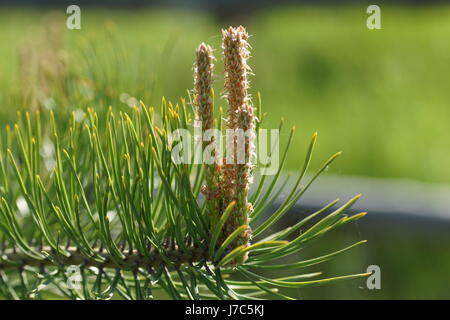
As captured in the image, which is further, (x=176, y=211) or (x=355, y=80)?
(x=355, y=80)

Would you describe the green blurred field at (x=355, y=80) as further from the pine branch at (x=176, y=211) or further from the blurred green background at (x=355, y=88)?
the pine branch at (x=176, y=211)

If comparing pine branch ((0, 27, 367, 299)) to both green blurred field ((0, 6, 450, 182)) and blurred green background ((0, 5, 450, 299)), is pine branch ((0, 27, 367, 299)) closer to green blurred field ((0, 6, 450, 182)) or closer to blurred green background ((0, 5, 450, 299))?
blurred green background ((0, 5, 450, 299))

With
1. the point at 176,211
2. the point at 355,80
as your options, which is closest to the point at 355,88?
the point at 355,80

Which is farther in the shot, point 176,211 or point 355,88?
point 355,88

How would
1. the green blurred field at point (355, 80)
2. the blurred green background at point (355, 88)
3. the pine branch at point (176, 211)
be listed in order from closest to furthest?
1. the pine branch at point (176, 211)
2. the blurred green background at point (355, 88)
3. the green blurred field at point (355, 80)

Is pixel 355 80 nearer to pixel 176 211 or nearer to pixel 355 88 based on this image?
pixel 355 88

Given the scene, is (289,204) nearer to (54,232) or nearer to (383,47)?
(54,232)

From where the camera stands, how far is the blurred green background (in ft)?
3.88

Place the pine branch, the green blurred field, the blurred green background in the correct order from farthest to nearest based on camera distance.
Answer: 1. the green blurred field
2. the blurred green background
3. the pine branch

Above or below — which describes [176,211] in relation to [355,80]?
below

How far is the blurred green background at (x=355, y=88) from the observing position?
1183 mm

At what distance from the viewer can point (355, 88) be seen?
1.67 meters

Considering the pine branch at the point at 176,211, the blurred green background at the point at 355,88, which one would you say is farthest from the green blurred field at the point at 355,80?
the pine branch at the point at 176,211

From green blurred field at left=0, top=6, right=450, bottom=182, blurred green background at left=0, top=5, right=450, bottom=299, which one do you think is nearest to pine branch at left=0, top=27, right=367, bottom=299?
blurred green background at left=0, top=5, right=450, bottom=299
